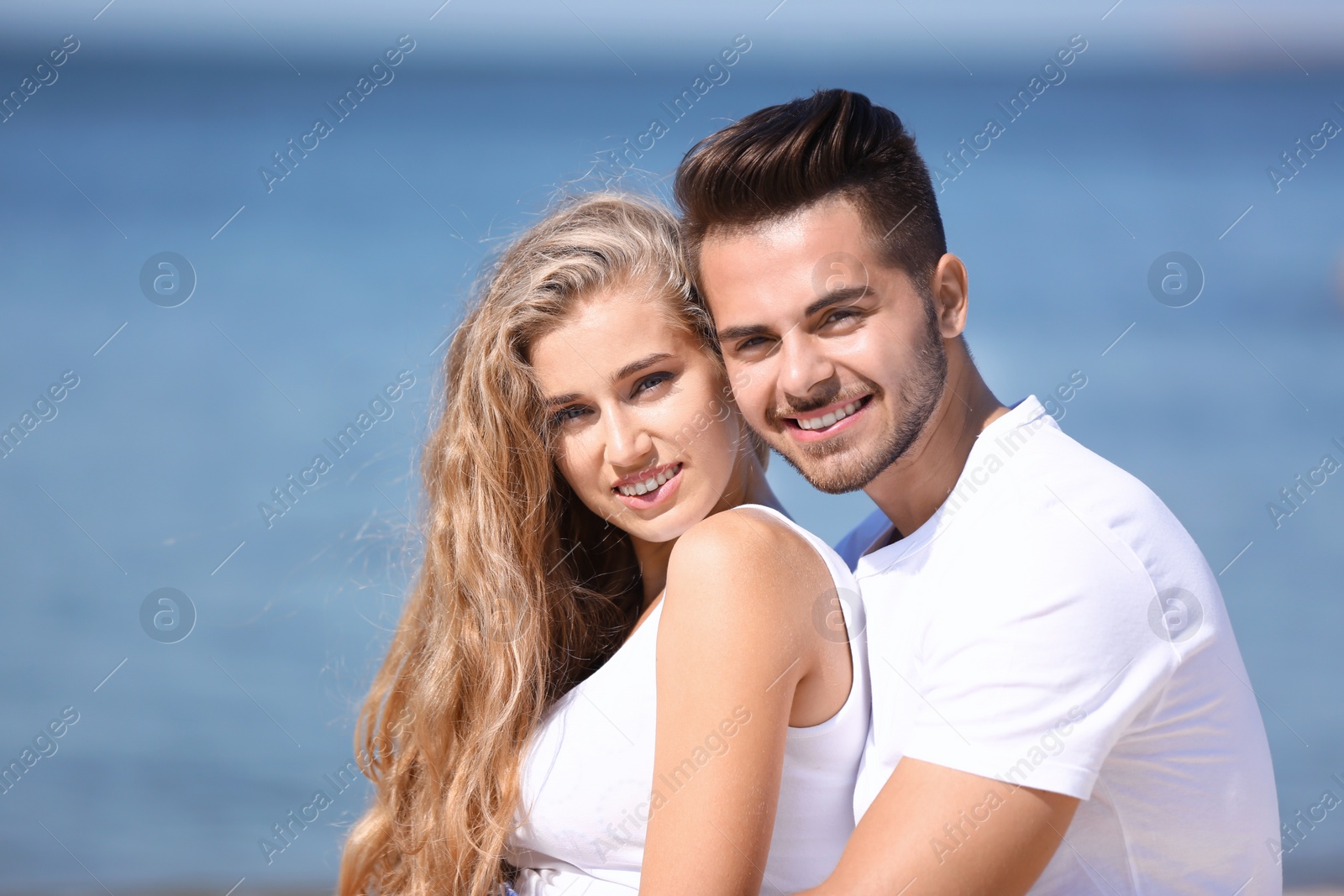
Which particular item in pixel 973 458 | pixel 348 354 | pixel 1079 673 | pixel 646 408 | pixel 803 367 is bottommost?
pixel 1079 673

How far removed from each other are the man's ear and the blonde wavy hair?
470 mm

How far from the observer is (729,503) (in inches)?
94.8

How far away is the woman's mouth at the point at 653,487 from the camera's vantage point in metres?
2.29

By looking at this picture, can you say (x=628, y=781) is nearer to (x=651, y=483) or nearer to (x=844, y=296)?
(x=651, y=483)

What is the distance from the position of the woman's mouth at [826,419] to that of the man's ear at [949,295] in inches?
9.0

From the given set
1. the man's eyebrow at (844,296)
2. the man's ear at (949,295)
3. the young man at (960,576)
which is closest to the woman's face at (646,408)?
the young man at (960,576)

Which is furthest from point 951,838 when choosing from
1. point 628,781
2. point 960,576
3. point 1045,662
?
point 628,781

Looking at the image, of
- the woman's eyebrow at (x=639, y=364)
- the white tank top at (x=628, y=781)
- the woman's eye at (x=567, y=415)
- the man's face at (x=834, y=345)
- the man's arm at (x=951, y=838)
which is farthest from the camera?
the woman's eye at (x=567, y=415)

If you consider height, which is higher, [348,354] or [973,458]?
[348,354]

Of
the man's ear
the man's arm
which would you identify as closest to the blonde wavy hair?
the man's ear

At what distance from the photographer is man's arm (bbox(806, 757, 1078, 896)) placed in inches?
61.4

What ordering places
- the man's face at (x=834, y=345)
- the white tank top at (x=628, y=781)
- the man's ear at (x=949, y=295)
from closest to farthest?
the white tank top at (x=628, y=781), the man's face at (x=834, y=345), the man's ear at (x=949, y=295)

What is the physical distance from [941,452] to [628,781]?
→ 0.83 m

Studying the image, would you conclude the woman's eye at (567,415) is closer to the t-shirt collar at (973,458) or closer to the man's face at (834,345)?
the man's face at (834,345)
